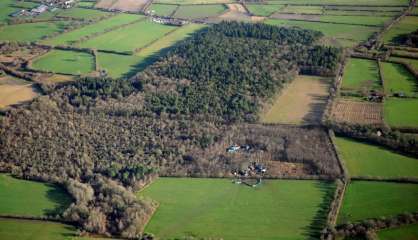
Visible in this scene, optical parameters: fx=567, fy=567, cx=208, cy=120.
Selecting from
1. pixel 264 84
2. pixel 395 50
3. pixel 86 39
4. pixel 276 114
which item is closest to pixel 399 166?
pixel 276 114

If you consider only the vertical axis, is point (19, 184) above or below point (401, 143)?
below

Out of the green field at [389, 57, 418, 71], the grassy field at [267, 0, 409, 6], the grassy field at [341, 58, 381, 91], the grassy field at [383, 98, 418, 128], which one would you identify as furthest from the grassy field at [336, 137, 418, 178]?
the grassy field at [267, 0, 409, 6]

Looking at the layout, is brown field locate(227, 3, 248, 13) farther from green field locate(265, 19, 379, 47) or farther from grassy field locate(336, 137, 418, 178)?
grassy field locate(336, 137, 418, 178)

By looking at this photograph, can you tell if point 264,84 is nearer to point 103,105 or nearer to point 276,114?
point 276,114

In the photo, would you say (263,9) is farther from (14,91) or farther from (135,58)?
(14,91)

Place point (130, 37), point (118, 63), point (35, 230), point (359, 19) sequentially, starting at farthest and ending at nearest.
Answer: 1. point (359, 19)
2. point (130, 37)
3. point (118, 63)
4. point (35, 230)

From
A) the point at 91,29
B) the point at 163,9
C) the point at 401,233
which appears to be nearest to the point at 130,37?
the point at 91,29

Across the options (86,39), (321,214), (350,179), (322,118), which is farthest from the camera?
(86,39)
